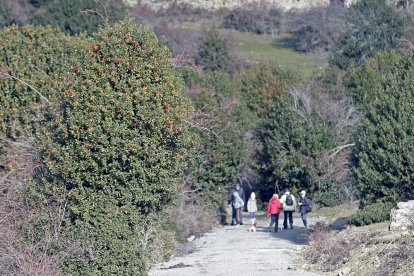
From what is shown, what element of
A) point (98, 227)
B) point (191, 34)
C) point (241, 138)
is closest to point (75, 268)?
point (98, 227)

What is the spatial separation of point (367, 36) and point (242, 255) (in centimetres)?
3979

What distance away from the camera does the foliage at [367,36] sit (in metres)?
64.5

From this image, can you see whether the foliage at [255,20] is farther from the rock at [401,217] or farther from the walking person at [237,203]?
the rock at [401,217]

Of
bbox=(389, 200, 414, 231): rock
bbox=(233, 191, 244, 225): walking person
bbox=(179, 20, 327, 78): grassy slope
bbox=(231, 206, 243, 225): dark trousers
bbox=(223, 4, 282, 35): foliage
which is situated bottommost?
bbox=(231, 206, 243, 225): dark trousers

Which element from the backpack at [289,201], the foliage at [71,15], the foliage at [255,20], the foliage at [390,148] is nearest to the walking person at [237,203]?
the backpack at [289,201]

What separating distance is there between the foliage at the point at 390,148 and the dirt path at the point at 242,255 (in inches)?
115

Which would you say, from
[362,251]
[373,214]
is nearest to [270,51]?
[373,214]

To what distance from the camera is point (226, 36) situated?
80938mm

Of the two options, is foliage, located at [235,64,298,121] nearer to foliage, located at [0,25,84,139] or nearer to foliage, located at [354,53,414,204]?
foliage, located at [0,25,84,139]

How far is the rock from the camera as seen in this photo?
24991 millimetres

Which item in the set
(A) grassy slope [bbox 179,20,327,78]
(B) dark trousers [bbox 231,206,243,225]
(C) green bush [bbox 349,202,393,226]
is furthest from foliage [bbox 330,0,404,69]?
(C) green bush [bbox 349,202,393,226]

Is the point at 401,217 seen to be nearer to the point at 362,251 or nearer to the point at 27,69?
the point at 362,251

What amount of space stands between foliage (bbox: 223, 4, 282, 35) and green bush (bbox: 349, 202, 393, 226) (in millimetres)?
62259

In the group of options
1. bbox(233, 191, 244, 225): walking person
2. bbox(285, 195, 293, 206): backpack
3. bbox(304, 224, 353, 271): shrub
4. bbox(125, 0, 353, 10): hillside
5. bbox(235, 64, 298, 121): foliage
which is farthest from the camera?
bbox(125, 0, 353, 10): hillside
